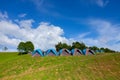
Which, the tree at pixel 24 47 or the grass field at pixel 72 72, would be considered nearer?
the grass field at pixel 72 72

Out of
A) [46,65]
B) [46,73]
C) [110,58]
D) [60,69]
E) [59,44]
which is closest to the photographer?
[46,73]

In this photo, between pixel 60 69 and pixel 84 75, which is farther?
pixel 60 69

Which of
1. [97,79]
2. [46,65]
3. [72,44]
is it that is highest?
[72,44]

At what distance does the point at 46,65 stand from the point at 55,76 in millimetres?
8560

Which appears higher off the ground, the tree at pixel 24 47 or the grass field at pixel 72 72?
the tree at pixel 24 47

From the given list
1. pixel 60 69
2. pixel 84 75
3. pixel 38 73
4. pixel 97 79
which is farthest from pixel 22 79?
pixel 97 79

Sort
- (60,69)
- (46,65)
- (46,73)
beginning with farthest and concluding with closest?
(46,65) < (60,69) < (46,73)

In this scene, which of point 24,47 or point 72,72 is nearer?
point 72,72

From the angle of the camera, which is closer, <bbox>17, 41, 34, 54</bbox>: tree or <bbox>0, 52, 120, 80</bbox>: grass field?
<bbox>0, 52, 120, 80</bbox>: grass field

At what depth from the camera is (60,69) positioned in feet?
119

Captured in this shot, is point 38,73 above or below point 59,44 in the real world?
below

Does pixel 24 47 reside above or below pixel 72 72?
above

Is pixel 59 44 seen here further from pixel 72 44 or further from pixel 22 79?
pixel 22 79

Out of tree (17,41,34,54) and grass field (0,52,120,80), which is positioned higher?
tree (17,41,34,54)
